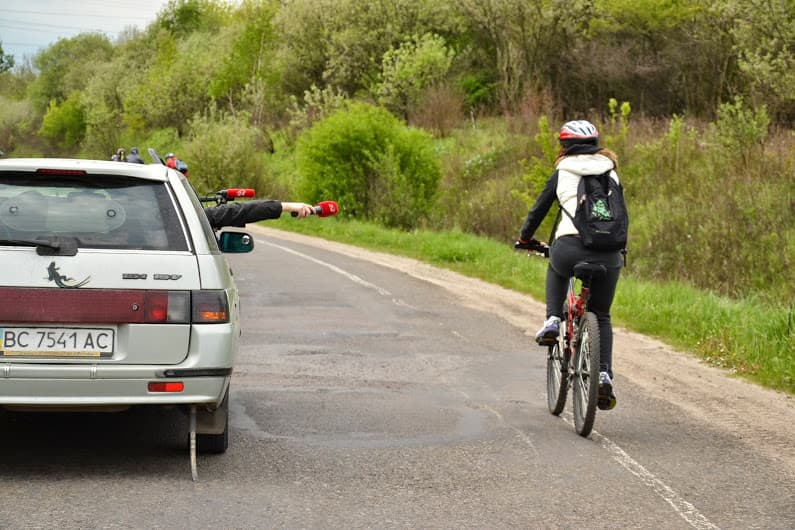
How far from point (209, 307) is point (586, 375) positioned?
2.69 meters

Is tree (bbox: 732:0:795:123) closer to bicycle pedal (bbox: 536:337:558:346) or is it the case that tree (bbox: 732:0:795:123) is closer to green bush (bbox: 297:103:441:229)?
green bush (bbox: 297:103:441:229)

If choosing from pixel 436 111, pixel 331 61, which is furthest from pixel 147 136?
pixel 436 111

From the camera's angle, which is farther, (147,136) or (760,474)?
(147,136)

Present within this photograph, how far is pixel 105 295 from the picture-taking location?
5934mm

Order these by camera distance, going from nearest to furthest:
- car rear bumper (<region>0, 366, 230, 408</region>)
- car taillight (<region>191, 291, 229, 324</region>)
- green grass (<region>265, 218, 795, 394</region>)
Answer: car rear bumper (<region>0, 366, 230, 408</region>) → car taillight (<region>191, 291, 229, 324</region>) → green grass (<region>265, 218, 795, 394</region>)

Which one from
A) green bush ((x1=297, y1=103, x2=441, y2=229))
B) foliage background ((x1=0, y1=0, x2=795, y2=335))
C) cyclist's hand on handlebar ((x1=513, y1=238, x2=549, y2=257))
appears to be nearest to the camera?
cyclist's hand on handlebar ((x1=513, y1=238, x2=549, y2=257))

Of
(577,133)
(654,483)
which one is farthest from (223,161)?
(654,483)

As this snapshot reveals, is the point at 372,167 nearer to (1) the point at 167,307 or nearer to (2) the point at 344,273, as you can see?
(2) the point at 344,273

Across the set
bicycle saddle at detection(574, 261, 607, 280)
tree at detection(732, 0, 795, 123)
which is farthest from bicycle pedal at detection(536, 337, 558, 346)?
tree at detection(732, 0, 795, 123)

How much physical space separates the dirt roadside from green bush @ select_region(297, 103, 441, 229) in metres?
14.1

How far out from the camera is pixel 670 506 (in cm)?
588

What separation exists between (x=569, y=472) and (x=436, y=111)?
39037mm

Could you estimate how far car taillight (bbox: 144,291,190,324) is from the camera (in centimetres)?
601

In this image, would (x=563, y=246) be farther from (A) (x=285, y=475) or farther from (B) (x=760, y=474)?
(A) (x=285, y=475)
